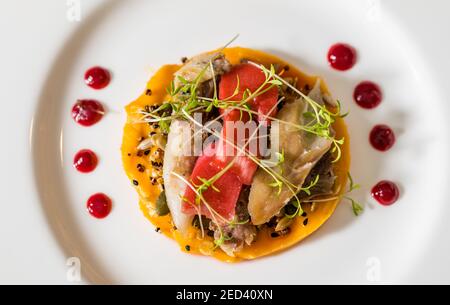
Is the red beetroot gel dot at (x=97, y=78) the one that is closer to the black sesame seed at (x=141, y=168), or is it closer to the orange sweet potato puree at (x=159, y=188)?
the orange sweet potato puree at (x=159, y=188)

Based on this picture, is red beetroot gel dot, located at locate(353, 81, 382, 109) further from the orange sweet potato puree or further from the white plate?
the orange sweet potato puree

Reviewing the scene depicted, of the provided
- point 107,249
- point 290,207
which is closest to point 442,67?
point 290,207

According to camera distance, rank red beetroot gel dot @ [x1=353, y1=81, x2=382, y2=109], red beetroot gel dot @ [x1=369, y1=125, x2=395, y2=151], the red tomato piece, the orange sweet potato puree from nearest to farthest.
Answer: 1. the red tomato piece
2. the orange sweet potato puree
3. red beetroot gel dot @ [x1=369, y1=125, x2=395, y2=151]
4. red beetroot gel dot @ [x1=353, y1=81, x2=382, y2=109]

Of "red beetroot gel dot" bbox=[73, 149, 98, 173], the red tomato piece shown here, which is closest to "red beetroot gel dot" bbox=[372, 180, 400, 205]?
the red tomato piece

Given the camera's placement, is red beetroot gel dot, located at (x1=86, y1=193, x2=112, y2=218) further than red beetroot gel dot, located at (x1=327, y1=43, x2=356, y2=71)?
No

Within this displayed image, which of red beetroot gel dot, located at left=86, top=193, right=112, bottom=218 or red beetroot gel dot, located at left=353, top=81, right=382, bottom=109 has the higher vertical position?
red beetroot gel dot, located at left=353, top=81, right=382, bottom=109

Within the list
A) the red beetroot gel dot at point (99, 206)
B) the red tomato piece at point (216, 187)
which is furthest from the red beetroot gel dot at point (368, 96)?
the red beetroot gel dot at point (99, 206)
